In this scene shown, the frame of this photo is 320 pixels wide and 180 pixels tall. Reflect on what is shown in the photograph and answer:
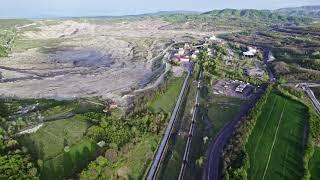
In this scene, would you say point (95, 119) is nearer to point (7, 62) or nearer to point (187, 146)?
point (187, 146)

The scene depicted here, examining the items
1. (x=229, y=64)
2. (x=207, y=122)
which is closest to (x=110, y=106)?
(x=207, y=122)

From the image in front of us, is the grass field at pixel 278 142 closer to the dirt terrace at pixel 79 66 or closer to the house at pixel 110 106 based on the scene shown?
the house at pixel 110 106

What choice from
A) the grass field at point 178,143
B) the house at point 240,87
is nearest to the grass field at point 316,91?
the house at point 240,87

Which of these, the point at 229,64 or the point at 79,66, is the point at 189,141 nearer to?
the point at 229,64

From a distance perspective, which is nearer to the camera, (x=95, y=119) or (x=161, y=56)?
(x=95, y=119)

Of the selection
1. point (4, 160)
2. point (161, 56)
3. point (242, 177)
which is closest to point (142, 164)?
point (242, 177)

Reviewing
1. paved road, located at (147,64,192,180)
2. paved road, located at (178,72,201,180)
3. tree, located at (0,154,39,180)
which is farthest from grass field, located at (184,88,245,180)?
tree, located at (0,154,39,180)
